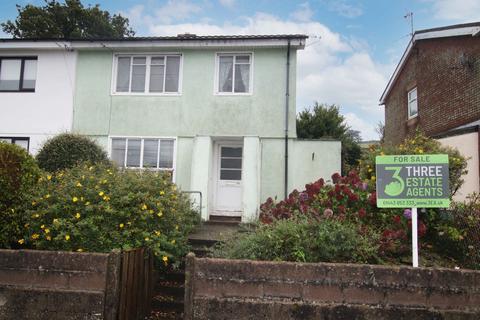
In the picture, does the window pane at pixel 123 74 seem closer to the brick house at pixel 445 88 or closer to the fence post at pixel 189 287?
the fence post at pixel 189 287

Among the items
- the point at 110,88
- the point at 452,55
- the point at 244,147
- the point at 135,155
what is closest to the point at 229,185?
the point at 244,147

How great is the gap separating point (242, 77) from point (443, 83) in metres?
8.57

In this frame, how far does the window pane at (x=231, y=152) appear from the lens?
1165 centimetres

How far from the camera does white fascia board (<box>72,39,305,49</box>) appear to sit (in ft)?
36.1

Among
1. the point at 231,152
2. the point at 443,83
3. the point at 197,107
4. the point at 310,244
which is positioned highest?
the point at 443,83

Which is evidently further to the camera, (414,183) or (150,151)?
(150,151)

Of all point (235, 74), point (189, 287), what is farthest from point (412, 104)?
point (189, 287)

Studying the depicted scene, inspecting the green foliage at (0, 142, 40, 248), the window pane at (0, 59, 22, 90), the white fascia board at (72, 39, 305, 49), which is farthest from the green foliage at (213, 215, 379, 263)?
the window pane at (0, 59, 22, 90)

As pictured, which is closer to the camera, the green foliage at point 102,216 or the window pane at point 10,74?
the green foliage at point 102,216

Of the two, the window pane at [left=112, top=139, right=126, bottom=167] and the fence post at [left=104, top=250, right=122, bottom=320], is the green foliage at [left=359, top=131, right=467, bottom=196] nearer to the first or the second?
the fence post at [left=104, top=250, right=122, bottom=320]

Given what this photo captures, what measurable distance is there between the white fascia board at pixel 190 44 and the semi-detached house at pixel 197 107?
0.10 ft

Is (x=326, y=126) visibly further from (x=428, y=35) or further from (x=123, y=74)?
(x=123, y=74)

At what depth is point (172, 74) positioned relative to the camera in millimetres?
11797

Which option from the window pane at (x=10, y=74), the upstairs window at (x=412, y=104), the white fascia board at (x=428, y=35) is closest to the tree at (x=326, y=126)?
the white fascia board at (x=428, y=35)
